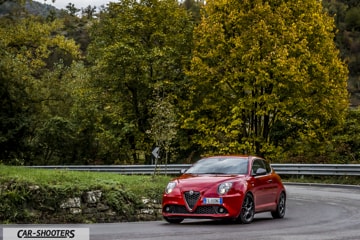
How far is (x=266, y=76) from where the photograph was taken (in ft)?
106

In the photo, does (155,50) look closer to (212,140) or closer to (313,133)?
(212,140)

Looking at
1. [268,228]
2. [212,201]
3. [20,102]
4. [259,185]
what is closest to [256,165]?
[259,185]

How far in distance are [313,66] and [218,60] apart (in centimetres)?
521

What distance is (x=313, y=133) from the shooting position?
112 feet

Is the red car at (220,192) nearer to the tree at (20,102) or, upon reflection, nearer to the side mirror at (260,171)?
the side mirror at (260,171)

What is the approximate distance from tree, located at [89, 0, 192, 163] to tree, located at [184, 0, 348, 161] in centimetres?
301

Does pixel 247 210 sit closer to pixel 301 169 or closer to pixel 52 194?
pixel 52 194

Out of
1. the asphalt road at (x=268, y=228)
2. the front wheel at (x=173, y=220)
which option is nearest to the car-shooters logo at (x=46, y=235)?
the asphalt road at (x=268, y=228)

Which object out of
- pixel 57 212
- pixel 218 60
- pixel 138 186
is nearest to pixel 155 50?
pixel 218 60

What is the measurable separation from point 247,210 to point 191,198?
1.37 metres

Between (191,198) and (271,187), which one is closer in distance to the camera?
(191,198)

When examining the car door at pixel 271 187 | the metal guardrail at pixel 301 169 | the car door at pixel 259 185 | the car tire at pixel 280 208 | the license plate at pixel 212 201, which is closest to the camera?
the license plate at pixel 212 201

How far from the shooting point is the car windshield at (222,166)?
14547mm

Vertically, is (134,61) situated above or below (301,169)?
above
